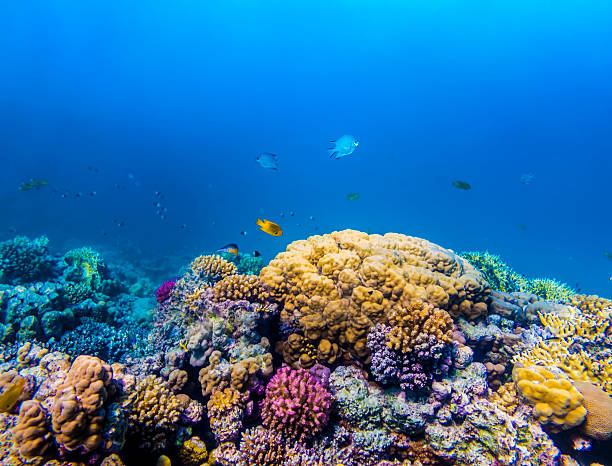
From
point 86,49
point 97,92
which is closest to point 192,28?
point 86,49

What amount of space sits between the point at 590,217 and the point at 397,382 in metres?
144

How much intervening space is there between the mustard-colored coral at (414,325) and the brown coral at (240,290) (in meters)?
2.51

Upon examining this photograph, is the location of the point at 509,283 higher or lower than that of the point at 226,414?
higher

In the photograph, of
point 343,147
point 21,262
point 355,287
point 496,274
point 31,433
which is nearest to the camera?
point 31,433

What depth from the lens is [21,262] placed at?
10.6 metres

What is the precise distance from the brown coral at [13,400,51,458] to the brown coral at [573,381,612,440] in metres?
6.88

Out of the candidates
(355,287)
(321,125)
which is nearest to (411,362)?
(355,287)

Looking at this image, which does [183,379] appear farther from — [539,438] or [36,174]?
[36,174]

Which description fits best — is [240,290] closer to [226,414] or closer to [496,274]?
[226,414]

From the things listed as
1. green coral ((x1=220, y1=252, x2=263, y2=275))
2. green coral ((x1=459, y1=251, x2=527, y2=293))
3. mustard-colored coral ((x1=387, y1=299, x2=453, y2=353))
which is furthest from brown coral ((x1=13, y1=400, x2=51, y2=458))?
green coral ((x1=459, y1=251, x2=527, y2=293))

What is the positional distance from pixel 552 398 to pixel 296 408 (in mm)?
3774

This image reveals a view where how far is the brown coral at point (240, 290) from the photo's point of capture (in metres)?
5.04

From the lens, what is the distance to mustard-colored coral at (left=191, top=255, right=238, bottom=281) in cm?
635

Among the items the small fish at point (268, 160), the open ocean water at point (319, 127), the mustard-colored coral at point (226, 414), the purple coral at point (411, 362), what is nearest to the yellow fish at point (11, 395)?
the mustard-colored coral at point (226, 414)
